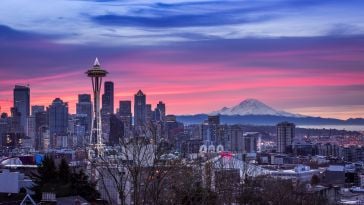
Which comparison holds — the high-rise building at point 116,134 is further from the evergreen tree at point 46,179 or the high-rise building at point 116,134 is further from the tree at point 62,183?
the evergreen tree at point 46,179

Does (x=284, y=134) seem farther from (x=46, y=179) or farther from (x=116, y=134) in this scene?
(x=46, y=179)

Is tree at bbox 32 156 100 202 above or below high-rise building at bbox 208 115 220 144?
below

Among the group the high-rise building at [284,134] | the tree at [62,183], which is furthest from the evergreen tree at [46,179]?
the high-rise building at [284,134]

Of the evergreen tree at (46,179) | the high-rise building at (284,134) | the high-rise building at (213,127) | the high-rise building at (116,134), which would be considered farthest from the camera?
the high-rise building at (284,134)

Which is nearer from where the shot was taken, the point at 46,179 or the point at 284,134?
the point at 46,179

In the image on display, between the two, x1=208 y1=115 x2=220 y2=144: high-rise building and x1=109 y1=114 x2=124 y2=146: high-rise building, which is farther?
x1=208 y1=115 x2=220 y2=144: high-rise building

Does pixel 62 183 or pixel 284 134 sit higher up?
pixel 284 134

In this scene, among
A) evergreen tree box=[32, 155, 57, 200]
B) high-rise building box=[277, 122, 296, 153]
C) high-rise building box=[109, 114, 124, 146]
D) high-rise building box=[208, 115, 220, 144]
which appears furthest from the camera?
high-rise building box=[277, 122, 296, 153]

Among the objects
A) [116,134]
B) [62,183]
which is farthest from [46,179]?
[116,134]

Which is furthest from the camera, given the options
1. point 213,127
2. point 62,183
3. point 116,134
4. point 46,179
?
point 213,127

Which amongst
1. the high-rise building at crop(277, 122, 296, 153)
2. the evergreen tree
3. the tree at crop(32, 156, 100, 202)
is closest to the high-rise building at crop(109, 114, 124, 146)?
the tree at crop(32, 156, 100, 202)

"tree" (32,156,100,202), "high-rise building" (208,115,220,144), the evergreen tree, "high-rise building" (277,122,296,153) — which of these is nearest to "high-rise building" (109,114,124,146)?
"tree" (32,156,100,202)

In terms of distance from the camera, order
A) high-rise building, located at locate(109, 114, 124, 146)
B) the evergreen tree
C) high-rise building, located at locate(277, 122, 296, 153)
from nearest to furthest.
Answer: high-rise building, located at locate(109, 114, 124, 146)
the evergreen tree
high-rise building, located at locate(277, 122, 296, 153)

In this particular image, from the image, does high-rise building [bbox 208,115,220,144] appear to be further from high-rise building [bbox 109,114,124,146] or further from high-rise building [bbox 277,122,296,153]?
high-rise building [bbox 109,114,124,146]
